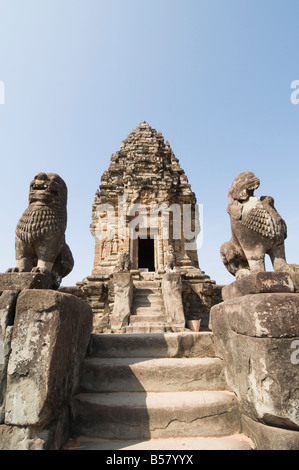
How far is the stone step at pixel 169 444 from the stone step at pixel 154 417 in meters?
0.04

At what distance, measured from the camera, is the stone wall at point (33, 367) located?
1619 millimetres

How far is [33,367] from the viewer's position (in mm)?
1694

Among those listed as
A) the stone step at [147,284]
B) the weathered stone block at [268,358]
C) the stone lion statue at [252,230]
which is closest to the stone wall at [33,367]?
the weathered stone block at [268,358]

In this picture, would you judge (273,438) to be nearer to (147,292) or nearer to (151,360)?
(151,360)

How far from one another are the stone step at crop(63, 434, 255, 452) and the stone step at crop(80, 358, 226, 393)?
428 millimetres

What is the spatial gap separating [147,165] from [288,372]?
41.3 feet

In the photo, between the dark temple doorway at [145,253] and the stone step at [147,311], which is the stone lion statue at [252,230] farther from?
the dark temple doorway at [145,253]

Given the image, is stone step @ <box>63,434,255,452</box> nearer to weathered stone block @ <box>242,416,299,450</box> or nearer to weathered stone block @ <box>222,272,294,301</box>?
weathered stone block @ <box>242,416,299,450</box>

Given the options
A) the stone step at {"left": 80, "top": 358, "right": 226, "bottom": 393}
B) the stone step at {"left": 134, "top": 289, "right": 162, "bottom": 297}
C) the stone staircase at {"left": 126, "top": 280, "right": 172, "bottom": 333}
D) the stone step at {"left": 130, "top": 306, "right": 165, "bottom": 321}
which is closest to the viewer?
the stone step at {"left": 80, "top": 358, "right": 226, "bottom": 393}

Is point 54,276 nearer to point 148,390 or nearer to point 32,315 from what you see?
point 32,315

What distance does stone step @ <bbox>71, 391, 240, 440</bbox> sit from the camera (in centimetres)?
200

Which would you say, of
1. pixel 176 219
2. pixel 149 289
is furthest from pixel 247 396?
pixel 176 219

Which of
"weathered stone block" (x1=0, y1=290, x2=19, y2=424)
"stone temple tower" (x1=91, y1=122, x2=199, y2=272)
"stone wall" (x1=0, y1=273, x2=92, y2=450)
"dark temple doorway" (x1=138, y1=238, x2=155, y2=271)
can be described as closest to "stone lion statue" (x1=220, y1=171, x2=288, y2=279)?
"stone wall" (x1=0, y1=273, x2=92, y2=450)

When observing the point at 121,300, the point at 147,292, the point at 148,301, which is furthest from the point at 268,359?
the point at 147,292
